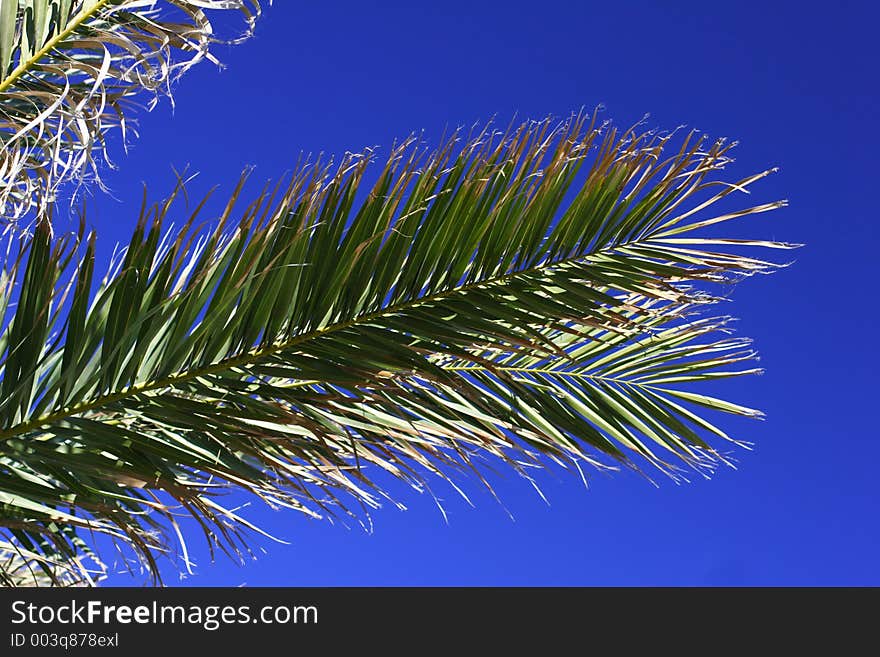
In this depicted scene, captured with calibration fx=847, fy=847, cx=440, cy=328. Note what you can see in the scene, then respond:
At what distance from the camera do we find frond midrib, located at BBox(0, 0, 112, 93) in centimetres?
202

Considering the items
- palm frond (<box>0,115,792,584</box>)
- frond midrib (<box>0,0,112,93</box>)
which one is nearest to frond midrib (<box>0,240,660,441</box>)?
palm frond (<box>0,115,792,584</box>)

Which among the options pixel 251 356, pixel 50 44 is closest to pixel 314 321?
pixel 251 356

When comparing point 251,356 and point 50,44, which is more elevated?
point 50,44

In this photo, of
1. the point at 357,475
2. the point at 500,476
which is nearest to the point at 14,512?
the point at 357,475

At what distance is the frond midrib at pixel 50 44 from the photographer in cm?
202

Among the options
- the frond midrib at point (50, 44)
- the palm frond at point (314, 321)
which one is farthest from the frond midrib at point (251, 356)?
the frond midrib at point (50, 44)

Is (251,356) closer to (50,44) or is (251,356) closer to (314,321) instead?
(314,321)

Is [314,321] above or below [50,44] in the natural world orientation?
below

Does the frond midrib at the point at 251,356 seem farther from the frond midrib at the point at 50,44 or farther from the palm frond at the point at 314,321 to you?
the frond midrib at the point at 50,44

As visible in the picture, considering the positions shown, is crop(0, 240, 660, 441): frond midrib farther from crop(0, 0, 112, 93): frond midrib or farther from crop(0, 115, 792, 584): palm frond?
crop(0, 0, 112, 93): frond midrib

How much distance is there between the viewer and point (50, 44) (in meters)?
2.05

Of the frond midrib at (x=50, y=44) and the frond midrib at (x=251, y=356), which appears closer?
the frond midrib at (x=251, y=356)

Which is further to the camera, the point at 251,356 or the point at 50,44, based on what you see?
the point at 50,44
